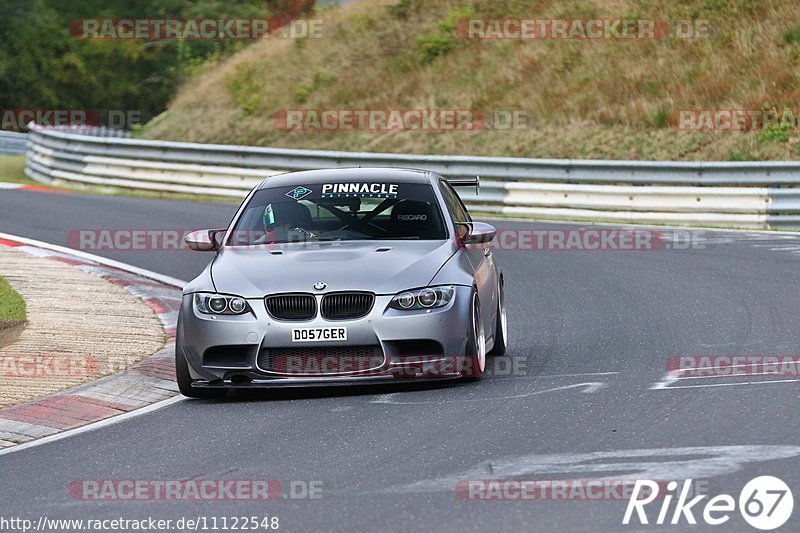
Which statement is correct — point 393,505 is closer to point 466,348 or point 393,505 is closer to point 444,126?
point 466,348

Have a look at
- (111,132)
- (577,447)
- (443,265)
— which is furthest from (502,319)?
(111,132)

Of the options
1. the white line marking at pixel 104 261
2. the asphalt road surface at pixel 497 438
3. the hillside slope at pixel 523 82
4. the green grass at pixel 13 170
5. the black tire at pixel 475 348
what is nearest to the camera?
the asphalt road surface at pixel 497 438

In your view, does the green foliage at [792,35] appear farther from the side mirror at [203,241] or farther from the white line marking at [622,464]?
the white line marking at [622,464]

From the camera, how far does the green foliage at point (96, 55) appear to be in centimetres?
6175

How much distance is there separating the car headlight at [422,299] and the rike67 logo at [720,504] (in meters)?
2.99

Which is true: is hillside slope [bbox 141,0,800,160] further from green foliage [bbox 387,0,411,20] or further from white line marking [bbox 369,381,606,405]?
white line marking [bbox 369,381,606,405]

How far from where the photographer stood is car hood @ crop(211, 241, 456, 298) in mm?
9141

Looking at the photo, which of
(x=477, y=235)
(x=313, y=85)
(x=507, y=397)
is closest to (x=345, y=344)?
(x=507, y=397)

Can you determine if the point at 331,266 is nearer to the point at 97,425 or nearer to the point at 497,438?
the point at 97,425

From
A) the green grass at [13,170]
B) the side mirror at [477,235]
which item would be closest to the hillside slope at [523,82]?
the green grass at [13,170]

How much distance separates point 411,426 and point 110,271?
8.91 metres

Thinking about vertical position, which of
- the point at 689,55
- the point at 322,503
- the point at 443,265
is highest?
the point at 689,55

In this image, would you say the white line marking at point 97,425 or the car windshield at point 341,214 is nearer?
the white line marking at point 97,425

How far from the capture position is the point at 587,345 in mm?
11125
